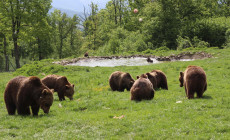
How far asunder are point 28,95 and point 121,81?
7.31m

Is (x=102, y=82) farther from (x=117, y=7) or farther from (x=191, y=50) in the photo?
(x=117, y=7)

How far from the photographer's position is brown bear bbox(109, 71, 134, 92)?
612 inches

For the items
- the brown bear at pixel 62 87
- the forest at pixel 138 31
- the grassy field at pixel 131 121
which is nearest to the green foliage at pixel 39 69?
the brown bear at pixel 62 87

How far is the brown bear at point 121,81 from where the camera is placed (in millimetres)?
15547

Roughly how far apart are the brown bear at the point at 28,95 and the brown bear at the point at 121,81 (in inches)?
265

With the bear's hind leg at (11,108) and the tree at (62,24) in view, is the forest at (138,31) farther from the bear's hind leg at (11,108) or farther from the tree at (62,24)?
the bear's hind leg at (11,108)

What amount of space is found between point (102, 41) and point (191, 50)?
49.3 m

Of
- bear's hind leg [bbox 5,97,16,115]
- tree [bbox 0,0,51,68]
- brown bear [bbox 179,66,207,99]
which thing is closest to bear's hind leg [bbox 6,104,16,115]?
bear's hind leg [bbox 5,97,16,115]

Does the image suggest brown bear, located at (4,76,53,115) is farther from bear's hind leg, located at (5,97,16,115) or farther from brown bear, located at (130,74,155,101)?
brown bear, located at (130,74,155,101)

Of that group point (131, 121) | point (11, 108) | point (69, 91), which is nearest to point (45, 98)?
point (11, 108)

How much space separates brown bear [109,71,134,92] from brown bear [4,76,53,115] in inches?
265

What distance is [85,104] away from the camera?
12102 mm

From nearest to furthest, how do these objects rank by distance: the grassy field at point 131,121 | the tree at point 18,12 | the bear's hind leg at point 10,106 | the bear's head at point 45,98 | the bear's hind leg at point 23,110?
the grassy field at point 131,121, the bear's head at point 45,98, the bear's hind leg at point 23,110, the bear's hind leg at point 10,106, the tree at point 18,12

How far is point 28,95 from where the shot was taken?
939 cm
